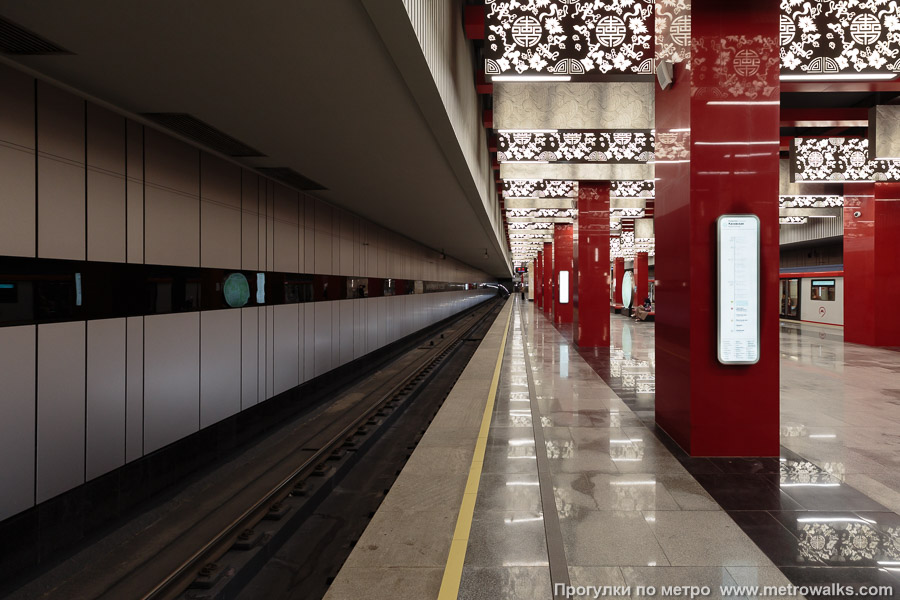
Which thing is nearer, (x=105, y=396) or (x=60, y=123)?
(x=60, y=123)

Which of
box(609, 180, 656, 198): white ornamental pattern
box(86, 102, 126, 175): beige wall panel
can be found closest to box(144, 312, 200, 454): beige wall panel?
box(86, 102, 126, 175): beige wall panel

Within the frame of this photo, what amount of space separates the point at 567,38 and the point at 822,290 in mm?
20829

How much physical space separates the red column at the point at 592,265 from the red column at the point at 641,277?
12.4m

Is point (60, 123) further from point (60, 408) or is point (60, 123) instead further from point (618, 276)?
point (618, 276)

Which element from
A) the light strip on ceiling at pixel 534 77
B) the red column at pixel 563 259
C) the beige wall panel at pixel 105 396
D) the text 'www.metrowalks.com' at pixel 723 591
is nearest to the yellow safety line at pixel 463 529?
the text 'www.metrowalks.com' at pixel 723 591

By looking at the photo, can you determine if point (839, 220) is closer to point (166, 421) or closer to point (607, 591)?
point (607, 591)

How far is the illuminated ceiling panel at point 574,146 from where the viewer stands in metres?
10.1

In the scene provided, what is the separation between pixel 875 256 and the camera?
13844 millimetres

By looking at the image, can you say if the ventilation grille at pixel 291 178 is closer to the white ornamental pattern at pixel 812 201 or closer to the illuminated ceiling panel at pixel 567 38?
the illuminated ceiling panel at pixel 567 38

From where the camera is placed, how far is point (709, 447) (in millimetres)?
4738

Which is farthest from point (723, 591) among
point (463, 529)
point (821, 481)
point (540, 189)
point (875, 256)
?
point (875, 256)

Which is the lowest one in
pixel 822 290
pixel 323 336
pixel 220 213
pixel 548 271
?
pixel 323 336

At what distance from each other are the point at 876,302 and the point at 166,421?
1868 cm

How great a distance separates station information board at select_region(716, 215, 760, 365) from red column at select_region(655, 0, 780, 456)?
9cm
